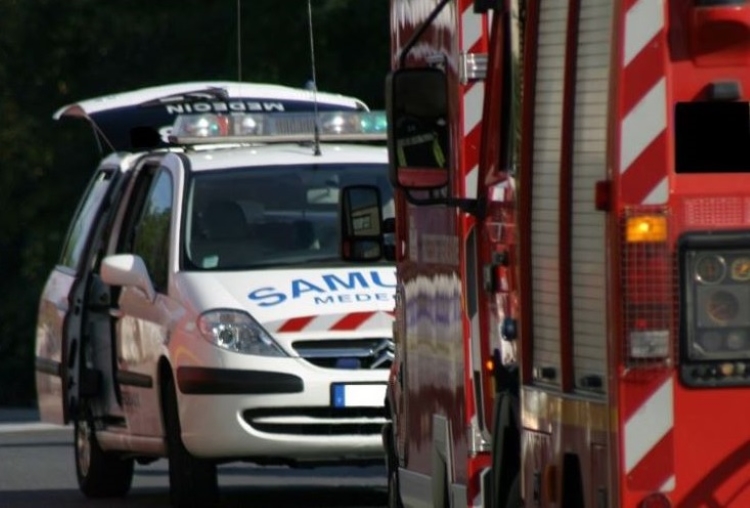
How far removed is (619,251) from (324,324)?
7.14 metres

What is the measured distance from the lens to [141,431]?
1401 cm

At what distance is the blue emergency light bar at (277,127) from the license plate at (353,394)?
2021mm

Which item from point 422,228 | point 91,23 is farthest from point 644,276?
point 91,23

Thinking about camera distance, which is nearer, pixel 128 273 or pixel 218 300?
pixel 218 300

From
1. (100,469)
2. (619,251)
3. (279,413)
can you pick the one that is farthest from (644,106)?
(100,469)

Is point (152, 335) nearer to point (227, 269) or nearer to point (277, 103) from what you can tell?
point (227, 269)

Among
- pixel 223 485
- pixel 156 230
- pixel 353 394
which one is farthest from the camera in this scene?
pixel 223 485

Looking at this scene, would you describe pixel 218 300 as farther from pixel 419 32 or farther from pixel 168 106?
pixel 419 32

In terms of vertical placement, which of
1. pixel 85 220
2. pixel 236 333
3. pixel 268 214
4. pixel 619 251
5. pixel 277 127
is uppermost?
pixel 277 127

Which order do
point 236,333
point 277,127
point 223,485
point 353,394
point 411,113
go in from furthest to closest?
point 223,485 → point 277,127 → point 236,333 → point 353,394 → point 411,113

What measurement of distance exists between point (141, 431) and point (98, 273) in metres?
1.53

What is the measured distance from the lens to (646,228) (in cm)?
595

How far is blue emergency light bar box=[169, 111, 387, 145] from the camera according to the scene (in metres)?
14.6

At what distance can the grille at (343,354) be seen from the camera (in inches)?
513
